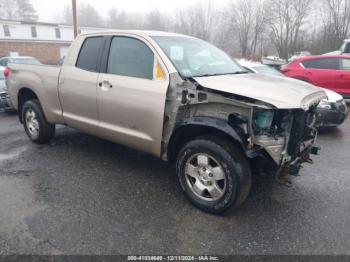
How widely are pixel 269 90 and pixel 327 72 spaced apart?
700 centimetres

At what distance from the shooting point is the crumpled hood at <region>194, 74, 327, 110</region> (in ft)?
8.49

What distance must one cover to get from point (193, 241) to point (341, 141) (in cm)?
422

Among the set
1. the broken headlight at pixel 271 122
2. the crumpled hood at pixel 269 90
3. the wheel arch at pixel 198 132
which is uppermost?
the crumpled hood at pixel 269 90

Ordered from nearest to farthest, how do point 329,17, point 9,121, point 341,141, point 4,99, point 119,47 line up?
1. point 119,47
2. point 341,141
3. point 9,121
4. point 4,99
5. point 329,17

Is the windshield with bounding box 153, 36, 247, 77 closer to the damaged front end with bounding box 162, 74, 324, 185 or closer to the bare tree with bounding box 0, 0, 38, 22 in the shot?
the damaged front end with bounding box 162, 74, 324, 185

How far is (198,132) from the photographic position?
3148 mm

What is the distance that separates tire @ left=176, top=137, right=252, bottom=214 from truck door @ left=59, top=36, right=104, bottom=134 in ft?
4.98

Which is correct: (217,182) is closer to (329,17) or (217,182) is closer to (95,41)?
(95,41)

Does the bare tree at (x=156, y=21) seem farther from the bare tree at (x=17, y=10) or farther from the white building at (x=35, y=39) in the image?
the bare tree at (x=17, y=10)

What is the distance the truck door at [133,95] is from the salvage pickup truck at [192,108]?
0.01 m

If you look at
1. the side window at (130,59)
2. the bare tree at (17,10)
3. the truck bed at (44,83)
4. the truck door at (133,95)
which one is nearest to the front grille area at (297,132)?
the truck door at (133,95)

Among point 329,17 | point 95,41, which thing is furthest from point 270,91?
point 329,17

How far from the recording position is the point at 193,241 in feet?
8.59

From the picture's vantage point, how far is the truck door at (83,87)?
12.6ft
